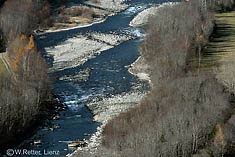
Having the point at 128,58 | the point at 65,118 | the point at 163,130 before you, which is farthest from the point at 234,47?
the point at 163,130

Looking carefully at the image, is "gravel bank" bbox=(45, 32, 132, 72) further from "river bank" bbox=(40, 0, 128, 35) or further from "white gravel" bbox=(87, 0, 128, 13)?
"white gravel" bbox=(87, 0, 128, 13)

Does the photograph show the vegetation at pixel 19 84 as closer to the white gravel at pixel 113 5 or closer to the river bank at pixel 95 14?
the river bank at pixel 95 14

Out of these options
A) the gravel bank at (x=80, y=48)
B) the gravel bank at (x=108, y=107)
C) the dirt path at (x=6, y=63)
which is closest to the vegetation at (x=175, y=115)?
the gravel bank at (x=108, y=107)

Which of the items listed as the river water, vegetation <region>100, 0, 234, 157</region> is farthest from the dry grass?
vegetation <region>100, 0, 234, 157</region>

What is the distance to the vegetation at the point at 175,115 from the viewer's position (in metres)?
24.0

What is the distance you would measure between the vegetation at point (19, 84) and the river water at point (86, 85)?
1.07m

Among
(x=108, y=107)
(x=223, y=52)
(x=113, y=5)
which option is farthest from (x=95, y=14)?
(x=108, y=107)

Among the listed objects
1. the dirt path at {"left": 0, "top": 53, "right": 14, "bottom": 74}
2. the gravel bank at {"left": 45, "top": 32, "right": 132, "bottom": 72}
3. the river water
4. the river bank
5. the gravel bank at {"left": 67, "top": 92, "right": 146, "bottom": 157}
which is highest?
the dirt path at {"left": 0, "top": 53, "right": 14, "bottom": 74}

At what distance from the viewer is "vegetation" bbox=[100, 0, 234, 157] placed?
78.6 ft

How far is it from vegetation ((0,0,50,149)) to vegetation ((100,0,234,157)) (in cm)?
453

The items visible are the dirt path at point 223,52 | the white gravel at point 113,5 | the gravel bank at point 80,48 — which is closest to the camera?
the dirt path at point 223,52

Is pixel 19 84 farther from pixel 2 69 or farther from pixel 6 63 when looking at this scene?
pixel 6 63

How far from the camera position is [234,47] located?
45438 mm

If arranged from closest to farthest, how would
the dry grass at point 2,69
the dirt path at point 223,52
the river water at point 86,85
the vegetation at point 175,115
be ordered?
the vegetation at point 175,115
the river water at point 86,85
the dry grass at point 2,69
the dirt path at point 223,52
